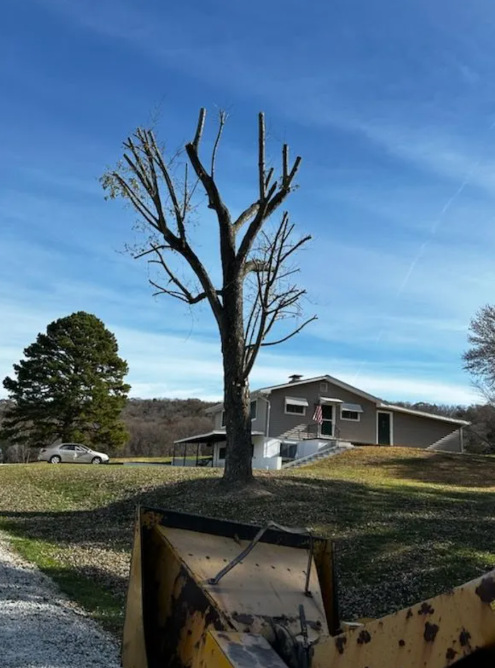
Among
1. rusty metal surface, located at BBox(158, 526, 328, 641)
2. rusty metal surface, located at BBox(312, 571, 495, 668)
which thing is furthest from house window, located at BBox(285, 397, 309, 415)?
rusty metal surface, located at BBox(312, 571, 495, 668)

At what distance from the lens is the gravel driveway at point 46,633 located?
216 inches

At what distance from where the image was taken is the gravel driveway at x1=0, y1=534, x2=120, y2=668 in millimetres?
5492

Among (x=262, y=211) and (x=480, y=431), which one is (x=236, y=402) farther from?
(x=480, y=431)

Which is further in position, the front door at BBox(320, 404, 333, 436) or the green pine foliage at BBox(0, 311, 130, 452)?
the green pine foliage at BBox(0, 311, 130, 452)

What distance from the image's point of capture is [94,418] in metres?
48.4

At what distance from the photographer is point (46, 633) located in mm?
6281

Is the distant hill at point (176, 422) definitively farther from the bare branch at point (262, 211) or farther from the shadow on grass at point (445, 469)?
the bare branch at point (262, 211)

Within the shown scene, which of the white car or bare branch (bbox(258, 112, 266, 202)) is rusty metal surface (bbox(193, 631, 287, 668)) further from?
the white car

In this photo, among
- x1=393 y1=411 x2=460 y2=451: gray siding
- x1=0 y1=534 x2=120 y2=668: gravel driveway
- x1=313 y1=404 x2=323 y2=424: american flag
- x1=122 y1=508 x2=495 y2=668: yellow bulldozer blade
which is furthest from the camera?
x1=393 y1=411 x2=460 y2=451: gray siding

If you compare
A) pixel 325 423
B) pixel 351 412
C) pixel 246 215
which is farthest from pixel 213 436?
pixel 246 215

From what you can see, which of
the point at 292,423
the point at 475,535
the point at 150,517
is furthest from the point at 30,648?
the point at 292,423

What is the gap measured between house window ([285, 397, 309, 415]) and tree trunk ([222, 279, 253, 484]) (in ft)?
76.9

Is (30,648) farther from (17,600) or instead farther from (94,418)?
(94,418)

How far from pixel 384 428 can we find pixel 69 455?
1901 cm
